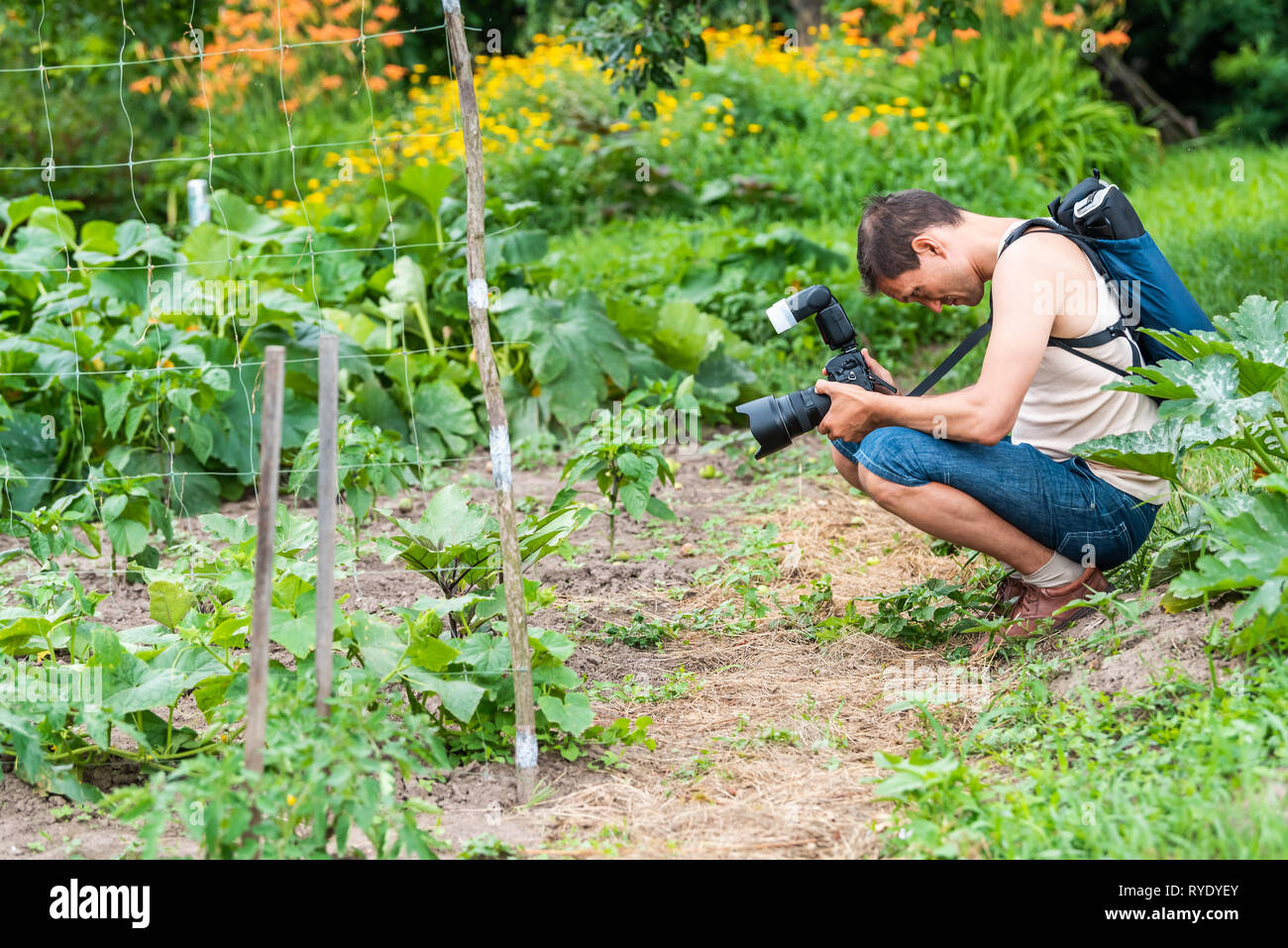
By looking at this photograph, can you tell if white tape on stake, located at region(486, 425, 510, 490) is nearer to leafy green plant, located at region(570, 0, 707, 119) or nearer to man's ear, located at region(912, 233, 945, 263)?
man's ear, located at region(912, 233, 945, 263)

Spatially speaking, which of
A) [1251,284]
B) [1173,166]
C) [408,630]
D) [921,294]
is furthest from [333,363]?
[1173,166]

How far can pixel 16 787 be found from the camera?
2.39 meters

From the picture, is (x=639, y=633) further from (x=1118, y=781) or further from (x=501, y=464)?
(x=1118, y=781)

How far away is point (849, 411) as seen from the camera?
2.89 metres

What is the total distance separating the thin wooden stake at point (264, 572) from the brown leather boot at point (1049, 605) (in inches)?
70.7

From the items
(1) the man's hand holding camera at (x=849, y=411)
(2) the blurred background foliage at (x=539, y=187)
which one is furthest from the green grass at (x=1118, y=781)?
(2) the blurred background foliage at (x=539, y=187)

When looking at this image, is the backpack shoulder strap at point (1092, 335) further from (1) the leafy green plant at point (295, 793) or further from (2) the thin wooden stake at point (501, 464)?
(1) the leafy green plant at point (295, 793)

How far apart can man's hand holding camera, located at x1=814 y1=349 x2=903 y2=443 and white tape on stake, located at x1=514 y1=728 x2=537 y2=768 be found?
1082mm

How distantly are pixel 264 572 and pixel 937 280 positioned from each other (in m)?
1.73

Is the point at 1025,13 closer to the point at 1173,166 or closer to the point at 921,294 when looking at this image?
the point at 1173,166

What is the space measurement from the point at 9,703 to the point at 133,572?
143 centimetres

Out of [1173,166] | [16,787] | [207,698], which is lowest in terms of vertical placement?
[16,787]

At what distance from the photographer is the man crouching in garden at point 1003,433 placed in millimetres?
2727

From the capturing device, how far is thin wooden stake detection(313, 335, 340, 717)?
207 centimetres
